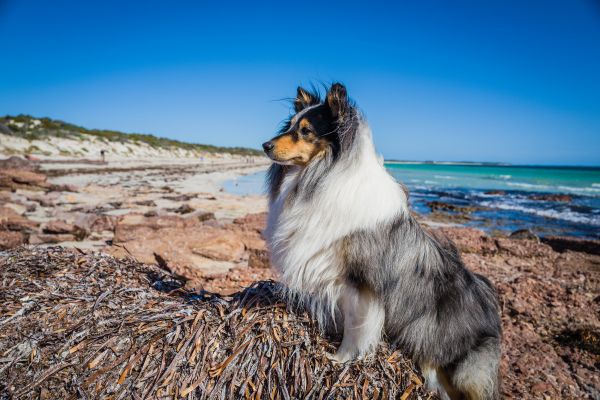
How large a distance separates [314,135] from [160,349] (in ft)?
6.00

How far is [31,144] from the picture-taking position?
103ft

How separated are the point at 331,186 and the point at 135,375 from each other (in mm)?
1675

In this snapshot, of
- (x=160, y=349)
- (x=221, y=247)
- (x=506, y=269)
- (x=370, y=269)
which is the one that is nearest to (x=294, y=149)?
(x=370, y=269)

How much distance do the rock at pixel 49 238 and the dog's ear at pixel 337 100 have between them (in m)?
5.21

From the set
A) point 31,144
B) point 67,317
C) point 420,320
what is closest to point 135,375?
point 67,317

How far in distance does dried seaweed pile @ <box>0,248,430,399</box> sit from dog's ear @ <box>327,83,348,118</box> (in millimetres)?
1534

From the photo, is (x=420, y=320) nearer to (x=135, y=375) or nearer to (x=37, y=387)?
(x=135, y=375)

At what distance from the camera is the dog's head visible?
8.05ft

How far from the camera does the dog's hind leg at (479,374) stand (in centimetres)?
210

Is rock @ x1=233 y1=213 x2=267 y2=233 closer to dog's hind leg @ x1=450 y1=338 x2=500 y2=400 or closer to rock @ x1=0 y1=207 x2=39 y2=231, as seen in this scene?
rock @ x1=0 y1=207 x2=39 y2=231

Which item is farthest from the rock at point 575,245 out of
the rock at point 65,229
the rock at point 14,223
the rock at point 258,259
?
the rock at point 14,223

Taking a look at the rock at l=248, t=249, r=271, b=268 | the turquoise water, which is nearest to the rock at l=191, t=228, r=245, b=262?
the rock at l=248, t=249, r=271, b=268

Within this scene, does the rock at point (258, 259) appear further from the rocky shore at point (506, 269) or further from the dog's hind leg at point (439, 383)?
the dog's hind leg at point (439, 383)

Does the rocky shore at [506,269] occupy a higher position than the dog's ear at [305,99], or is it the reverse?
the dog's ear at [305,99]
